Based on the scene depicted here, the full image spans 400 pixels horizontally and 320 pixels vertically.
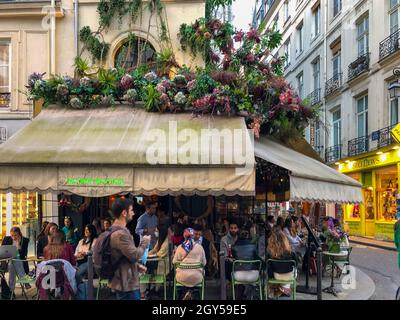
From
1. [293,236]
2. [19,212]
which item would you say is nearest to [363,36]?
[293,236]

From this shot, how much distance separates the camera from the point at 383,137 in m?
20.8

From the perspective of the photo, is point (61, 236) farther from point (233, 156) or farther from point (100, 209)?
point (100, 209)

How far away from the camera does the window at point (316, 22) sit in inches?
1172

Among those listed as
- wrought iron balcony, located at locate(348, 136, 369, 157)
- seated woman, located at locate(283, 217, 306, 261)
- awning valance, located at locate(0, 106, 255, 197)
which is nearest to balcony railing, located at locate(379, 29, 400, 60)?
wrought iron balcony, located at locate(348, 136, 369, 157)

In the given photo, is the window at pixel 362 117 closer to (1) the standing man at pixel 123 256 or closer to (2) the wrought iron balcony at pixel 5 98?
(2) the wrought iron balcony at pixel 5 98

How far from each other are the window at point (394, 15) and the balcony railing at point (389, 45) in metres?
0.35

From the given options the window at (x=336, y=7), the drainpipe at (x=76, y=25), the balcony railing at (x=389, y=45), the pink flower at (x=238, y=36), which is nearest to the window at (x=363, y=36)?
the balcony railing at (x=389, y=45)

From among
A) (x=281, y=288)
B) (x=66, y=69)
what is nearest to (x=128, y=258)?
(x=281, y=288)

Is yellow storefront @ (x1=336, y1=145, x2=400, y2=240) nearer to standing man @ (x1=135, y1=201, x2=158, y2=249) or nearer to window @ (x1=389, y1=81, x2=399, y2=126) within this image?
window @ (x1=389, y1=81, x2=399, y2=126)

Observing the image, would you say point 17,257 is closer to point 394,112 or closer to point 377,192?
point 394,112

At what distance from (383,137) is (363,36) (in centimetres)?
593

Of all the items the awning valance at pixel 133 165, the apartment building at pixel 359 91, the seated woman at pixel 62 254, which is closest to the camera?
the seated woman at pixel 62 254

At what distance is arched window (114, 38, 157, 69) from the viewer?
12188 millimetres
